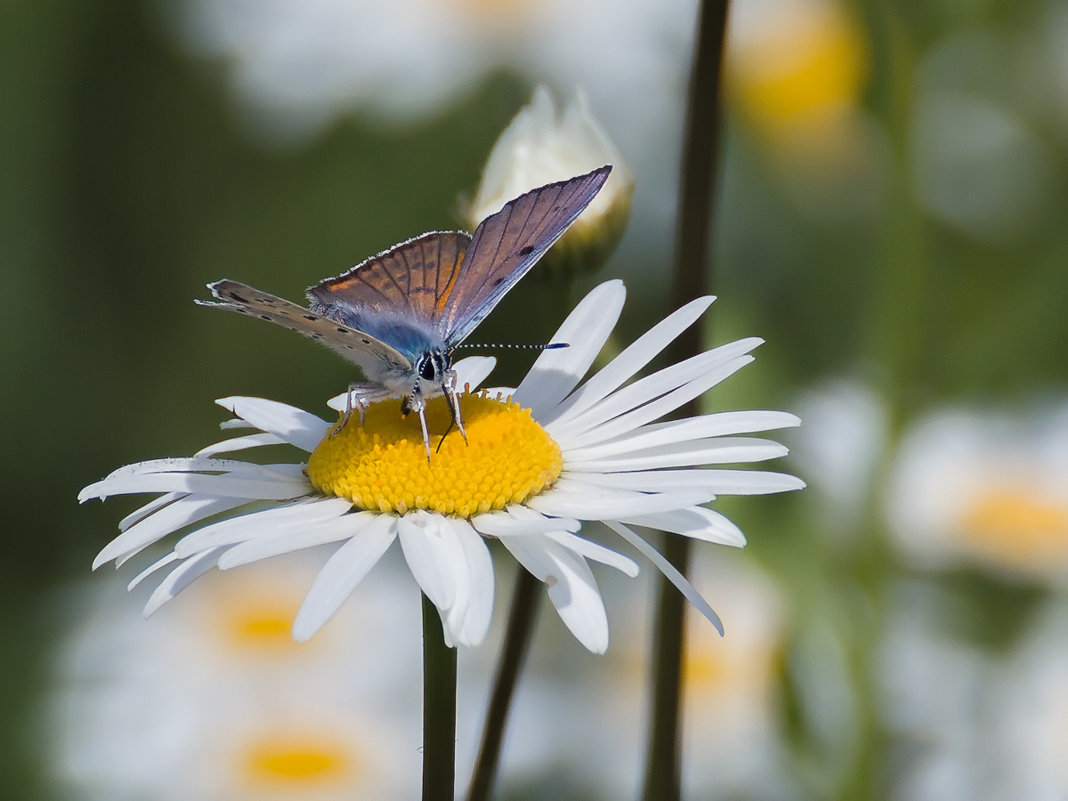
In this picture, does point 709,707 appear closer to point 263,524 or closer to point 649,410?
point 649,410

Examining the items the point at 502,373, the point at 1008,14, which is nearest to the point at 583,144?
the point at 502,373

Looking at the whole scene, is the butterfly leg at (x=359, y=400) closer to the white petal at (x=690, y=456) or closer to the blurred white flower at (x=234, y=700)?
the white petal at (x=690, y=456)

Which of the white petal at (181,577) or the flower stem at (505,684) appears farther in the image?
the flower stem at (505,684)

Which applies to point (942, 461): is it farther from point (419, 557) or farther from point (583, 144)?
point (419, 557)

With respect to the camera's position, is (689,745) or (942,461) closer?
(689,745)

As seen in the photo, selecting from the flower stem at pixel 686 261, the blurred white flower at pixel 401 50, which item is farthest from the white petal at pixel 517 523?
the blurred white flower at pixel 401 50

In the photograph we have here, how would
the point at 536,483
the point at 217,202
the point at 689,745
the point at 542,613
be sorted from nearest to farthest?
the point at 536,483 → the point at 689,745 → the point at 542,613 → the point at 217,202

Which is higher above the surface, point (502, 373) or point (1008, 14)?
point (1008, 14)

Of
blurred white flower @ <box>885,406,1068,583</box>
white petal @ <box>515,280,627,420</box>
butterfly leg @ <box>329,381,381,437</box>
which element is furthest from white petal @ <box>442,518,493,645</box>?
blurred white flower @ <box>885,406,1068,583</box>
